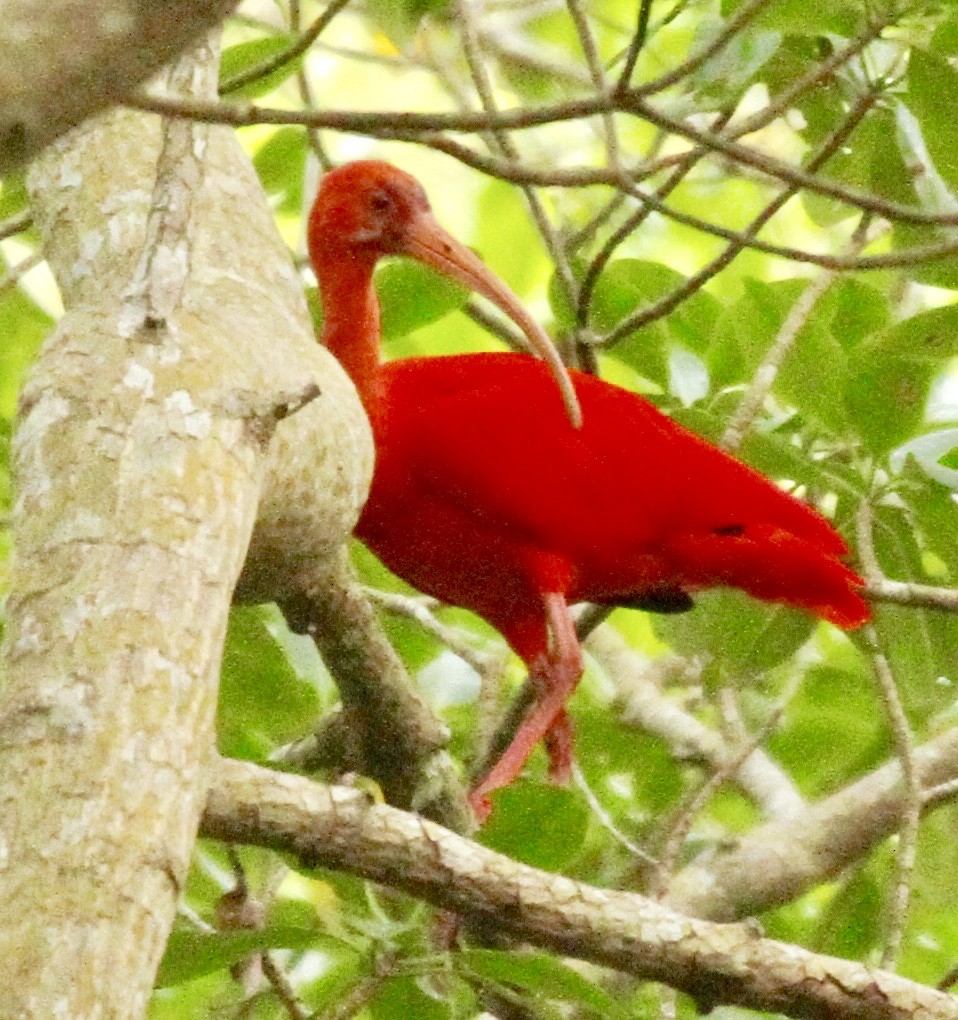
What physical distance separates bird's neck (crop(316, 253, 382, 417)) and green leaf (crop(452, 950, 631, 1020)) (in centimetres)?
144

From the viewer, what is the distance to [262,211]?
8.16ft

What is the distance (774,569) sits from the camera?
133 inches

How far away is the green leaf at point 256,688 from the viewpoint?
2.80 metres

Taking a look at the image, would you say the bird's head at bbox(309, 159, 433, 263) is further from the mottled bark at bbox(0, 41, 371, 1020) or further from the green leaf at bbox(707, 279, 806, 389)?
the mottled bark at bbox(0, 41, 371, 1020)

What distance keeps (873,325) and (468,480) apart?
0.81 meters

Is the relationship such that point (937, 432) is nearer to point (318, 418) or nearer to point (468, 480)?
point (468, 480)

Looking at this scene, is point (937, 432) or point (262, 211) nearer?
point (262, 211)

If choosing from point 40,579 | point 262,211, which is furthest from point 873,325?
point 40,579

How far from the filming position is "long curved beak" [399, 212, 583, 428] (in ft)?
9.98

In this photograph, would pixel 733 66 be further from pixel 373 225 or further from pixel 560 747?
A: pixel 560 747

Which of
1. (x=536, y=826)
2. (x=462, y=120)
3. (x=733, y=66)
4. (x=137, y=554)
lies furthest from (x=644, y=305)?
(x=462, y=120)

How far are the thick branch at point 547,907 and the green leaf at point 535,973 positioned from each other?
153mm

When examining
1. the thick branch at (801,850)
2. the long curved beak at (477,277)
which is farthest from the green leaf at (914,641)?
the long curved beak at (477,277)

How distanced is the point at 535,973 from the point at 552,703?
1.35 metres
